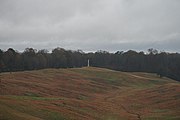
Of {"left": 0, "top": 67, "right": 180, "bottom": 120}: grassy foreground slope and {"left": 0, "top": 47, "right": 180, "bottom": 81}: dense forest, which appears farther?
{"left": 0, "top": 47, "right": 180, "bottom": 81}: dense forest

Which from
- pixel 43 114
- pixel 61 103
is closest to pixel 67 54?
pixel 61 103

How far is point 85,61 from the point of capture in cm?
19338

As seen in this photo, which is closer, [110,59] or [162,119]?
[162,119]

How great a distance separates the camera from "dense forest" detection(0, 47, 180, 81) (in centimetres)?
13638

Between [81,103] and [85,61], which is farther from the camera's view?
[85,61]

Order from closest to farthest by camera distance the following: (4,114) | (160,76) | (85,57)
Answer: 1. (4,114)
2. (160,76)
3. (85,57)

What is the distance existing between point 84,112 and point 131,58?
140 m

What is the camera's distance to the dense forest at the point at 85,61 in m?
136

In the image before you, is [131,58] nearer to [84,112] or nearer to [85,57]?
[85,57]


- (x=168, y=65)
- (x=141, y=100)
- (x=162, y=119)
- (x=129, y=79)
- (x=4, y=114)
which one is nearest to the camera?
(x=4, y=114)

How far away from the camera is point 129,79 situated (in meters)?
115

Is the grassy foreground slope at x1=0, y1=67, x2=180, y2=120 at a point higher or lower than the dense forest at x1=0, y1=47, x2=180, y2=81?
lower

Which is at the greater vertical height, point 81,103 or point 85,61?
point 85,61

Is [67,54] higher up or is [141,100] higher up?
[67,54]
